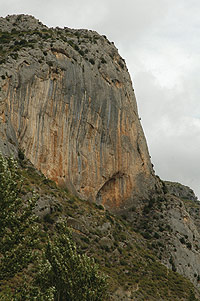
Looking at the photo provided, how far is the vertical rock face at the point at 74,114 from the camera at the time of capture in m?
45.8

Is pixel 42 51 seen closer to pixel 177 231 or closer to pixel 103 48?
pixel 103 48

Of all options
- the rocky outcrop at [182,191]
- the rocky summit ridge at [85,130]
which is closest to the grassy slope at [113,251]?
the rocky summit ridge at [85,130]

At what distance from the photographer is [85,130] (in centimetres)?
→ 5403

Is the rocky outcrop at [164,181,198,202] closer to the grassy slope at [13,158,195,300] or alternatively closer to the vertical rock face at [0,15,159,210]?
the vertical rock face at [0,15,159,210]

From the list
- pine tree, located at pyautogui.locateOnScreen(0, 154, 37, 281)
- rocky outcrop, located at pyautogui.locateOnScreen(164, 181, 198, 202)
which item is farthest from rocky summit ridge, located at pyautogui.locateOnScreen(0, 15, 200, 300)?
rocky outcrop, located at pyautogui.locateOnScreen(164, 181, 198, 202)

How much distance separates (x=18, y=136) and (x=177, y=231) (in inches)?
1209

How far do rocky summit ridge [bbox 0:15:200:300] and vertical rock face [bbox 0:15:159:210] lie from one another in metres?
0.14

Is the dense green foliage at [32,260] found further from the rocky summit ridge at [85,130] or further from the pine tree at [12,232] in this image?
the rocky summit ridge at [85,130]

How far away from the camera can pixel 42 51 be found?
53531 millimetres

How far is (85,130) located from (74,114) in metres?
3.20

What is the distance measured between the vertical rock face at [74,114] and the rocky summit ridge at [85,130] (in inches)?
5.5

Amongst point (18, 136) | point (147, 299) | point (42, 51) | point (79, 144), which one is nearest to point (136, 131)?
point (79, 144)

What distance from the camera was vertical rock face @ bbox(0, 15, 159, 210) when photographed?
45.8 metres

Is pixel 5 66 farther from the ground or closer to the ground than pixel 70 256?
farther from the ground
